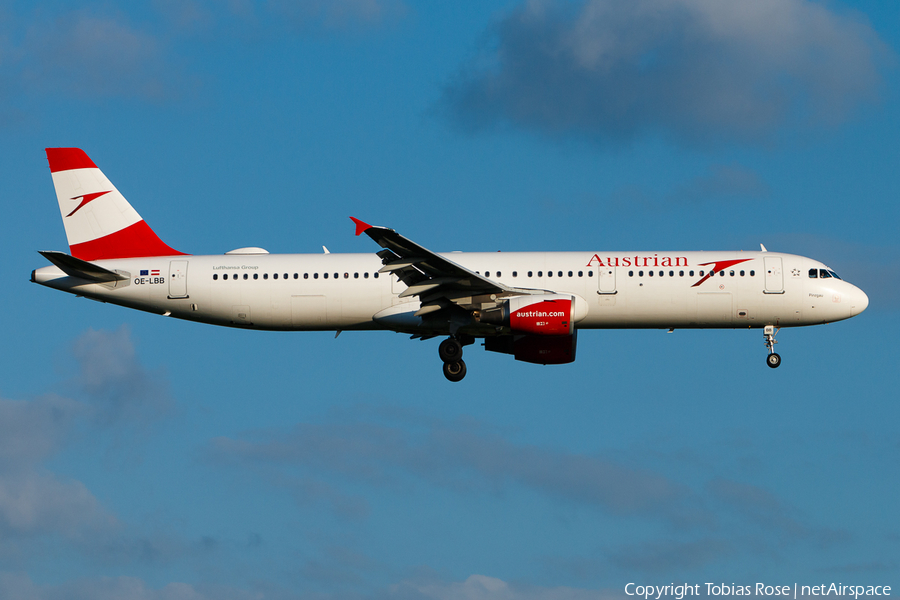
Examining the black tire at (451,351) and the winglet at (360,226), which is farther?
the black tire at (451,351)

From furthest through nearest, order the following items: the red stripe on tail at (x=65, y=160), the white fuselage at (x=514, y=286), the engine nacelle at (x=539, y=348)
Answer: the red stripe on tail at (x=65, y=160), the engine nacelle at (x=539, y=348), the white fuselage at (x=514, y=286)

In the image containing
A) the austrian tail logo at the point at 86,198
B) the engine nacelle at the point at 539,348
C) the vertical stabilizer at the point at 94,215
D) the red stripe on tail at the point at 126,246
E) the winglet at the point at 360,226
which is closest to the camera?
the winglet at the point at 360,226

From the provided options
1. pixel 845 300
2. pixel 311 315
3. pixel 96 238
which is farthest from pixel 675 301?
pixel 96 238

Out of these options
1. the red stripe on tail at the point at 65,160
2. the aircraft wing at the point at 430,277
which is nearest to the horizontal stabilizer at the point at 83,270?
the red stripe on tail at the point at 65,160

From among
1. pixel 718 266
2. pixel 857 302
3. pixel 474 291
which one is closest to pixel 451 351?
pixel 474 291

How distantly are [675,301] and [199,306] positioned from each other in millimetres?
19339

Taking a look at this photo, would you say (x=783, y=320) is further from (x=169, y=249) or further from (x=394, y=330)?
(x=169, y=249)

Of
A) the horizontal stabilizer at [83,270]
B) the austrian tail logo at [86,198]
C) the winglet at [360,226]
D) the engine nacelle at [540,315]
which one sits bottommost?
the engine nacelle at [540,315]

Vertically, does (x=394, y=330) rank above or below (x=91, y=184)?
below

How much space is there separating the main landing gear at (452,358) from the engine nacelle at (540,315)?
9.52 feet

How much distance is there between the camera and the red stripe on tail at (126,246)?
142 feet

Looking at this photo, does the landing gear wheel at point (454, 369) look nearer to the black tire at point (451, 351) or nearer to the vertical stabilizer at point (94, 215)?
the black tire at point (451, 351)

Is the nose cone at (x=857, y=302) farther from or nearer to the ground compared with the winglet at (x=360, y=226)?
nearer to the ground

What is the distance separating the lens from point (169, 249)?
4325 centimetres
